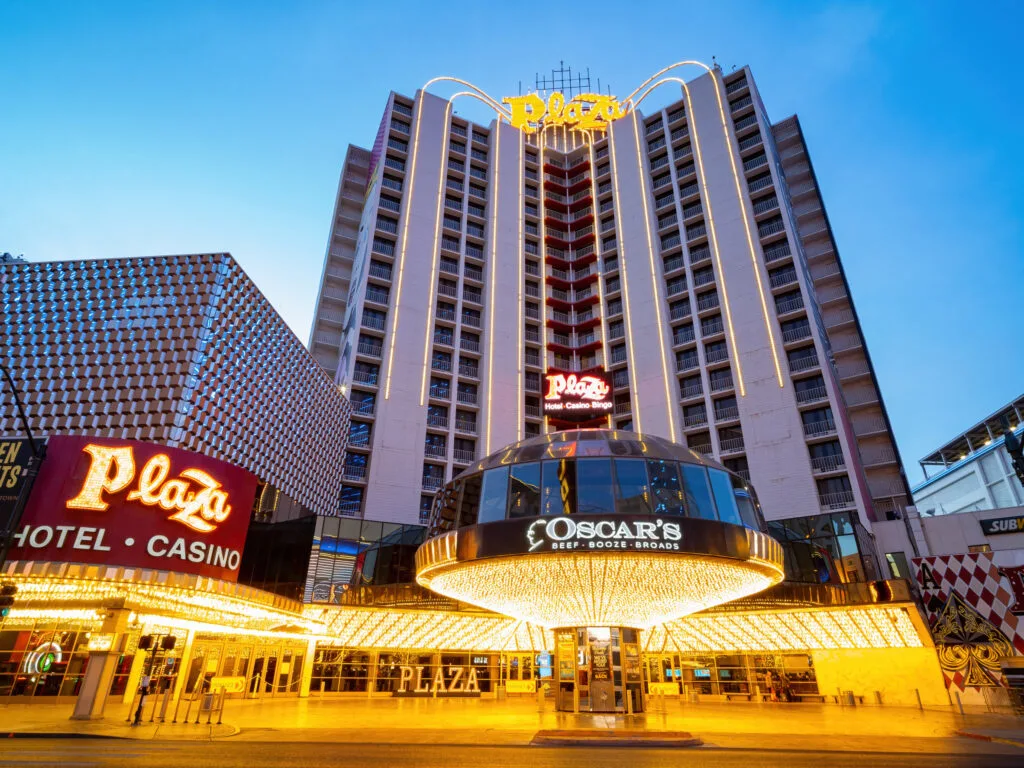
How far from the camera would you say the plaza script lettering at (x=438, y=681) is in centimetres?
3388

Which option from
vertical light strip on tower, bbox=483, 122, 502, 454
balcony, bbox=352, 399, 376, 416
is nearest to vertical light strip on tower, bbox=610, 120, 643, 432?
vertical light strip on tower, bbox=483, 122, 502, 454

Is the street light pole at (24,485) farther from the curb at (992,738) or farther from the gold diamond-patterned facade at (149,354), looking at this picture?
the curb at (992,738)

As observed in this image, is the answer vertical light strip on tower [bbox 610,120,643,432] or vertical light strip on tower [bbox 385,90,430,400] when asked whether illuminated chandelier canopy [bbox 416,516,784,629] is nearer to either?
vertical light strip on tower [bbox 610,120,643,432]

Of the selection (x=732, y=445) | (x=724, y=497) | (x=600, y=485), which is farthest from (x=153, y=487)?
(x=732, y=445)

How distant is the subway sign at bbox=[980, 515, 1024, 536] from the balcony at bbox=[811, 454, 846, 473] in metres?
8.76

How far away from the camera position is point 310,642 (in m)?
32.1

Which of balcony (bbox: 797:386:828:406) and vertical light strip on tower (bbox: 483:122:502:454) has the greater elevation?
vertical light strip on tower (bbox: 483:122:502:454)

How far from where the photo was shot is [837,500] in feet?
142

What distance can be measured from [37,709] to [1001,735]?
30902mm

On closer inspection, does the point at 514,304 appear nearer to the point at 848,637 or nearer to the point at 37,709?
the point at 848,637

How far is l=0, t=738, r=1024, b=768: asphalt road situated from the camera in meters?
11.3

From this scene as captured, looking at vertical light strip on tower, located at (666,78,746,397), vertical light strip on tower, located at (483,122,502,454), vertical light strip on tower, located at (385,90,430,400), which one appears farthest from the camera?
vertical light strip on tower, located at (483,122,502,454)

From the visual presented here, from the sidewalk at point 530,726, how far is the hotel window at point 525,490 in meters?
6.01

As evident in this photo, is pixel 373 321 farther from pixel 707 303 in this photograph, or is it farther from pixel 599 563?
pixel 599 563
